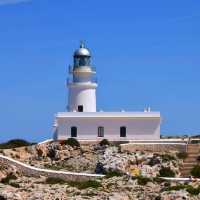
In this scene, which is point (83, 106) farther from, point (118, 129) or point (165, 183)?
point (165, 183)

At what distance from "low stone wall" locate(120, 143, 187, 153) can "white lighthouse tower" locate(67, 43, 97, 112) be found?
21.4ft

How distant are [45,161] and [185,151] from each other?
7.97 metres

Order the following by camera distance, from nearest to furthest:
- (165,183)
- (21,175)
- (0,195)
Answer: (0,195) → (165,183) → (21,175)

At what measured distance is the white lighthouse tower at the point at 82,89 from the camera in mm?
46094

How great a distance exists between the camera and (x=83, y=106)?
151 feet

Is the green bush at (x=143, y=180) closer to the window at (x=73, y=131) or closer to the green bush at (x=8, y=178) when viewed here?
A: the green bush at (x=8, y=178)

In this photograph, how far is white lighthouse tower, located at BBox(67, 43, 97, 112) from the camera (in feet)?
151

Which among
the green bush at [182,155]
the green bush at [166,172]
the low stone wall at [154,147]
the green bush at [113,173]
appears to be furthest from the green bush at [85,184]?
the low stone wall at [154,147]

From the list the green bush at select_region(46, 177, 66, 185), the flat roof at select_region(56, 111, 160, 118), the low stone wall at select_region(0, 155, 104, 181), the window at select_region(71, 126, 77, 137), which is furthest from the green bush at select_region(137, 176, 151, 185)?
the window at select_region(71, 126, 77, 137)

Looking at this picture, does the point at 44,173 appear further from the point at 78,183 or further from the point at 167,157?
the point at 167,157

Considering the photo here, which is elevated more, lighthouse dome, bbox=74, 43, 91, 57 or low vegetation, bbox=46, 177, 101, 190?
lighthouse dome, bbox=74, 43, 91, 57

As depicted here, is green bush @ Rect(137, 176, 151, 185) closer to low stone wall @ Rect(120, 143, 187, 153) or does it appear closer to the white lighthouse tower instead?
low stone wall @ Rect(120, 143, 187, 153)

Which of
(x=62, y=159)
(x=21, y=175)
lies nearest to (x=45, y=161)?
(x=62, y=159)

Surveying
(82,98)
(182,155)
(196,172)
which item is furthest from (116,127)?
(196,172)
